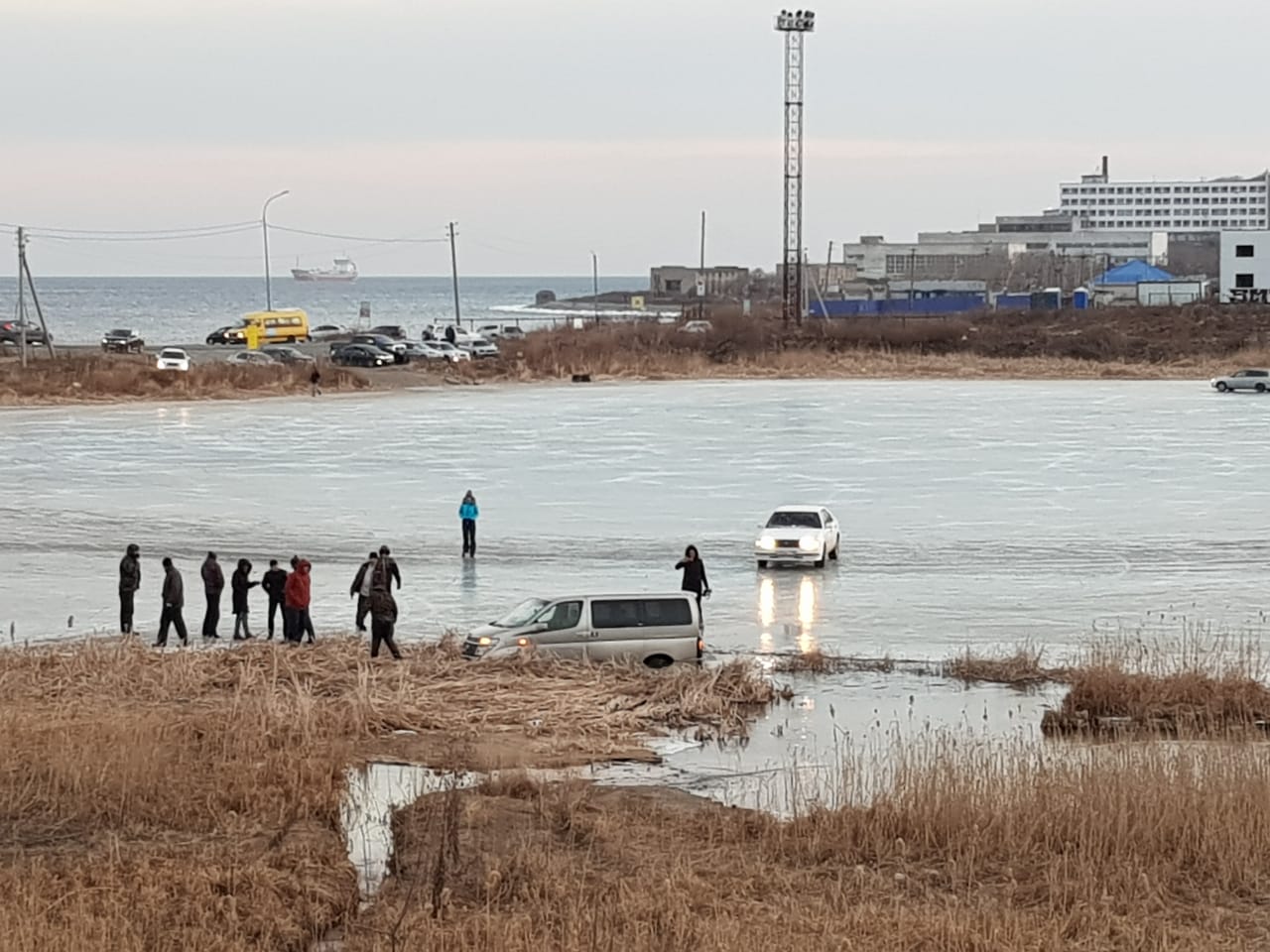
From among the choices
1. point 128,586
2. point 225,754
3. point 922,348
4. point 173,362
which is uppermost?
point 128,586

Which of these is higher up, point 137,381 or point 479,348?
point 137,381

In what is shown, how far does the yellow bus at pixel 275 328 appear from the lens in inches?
4437

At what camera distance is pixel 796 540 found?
3372 cm

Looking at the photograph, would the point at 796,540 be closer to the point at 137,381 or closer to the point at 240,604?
the point at 240,604

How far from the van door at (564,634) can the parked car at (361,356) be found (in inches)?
2758

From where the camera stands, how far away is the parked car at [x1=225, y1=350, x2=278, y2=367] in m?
89.4

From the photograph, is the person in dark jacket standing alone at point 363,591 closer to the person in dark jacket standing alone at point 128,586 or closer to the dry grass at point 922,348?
the person in dark jacket standing alone at point 128,586

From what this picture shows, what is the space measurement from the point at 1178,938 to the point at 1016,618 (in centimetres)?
1526

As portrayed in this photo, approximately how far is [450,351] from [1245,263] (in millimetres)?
67051

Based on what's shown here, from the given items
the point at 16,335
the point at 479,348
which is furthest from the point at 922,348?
the point at 16,335

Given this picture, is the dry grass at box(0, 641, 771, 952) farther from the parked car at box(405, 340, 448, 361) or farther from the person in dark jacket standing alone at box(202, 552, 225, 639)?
the parked car at box(405, 340, 448, 361)

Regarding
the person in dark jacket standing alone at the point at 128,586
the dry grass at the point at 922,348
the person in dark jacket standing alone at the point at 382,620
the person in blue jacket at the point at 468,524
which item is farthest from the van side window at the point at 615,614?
the dry grass at the point at 922,348

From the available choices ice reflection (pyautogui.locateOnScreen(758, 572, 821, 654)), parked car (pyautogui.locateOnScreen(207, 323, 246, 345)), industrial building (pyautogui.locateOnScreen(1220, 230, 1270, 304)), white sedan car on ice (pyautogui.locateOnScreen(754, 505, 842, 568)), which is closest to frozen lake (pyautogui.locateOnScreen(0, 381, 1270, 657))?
ice reflection (pyautogui.locateOnScreen(758, 572, 821, 654))

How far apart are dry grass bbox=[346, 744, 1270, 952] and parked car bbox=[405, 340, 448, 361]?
266ft
